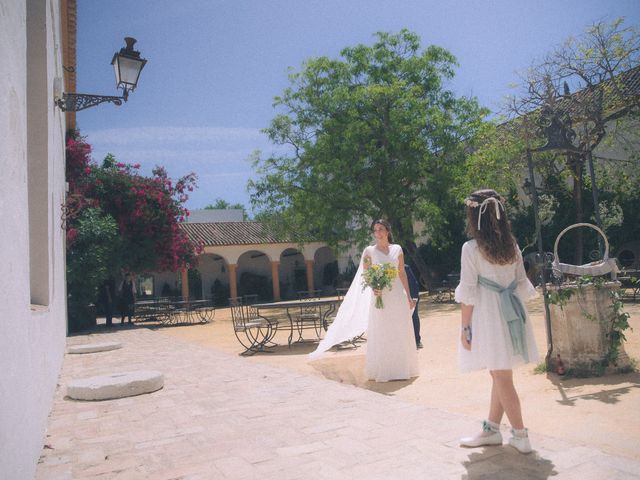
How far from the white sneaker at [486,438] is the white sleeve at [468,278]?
32.0 inches

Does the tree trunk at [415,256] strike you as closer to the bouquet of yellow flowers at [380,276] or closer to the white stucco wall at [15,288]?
the bouquet of yellow flowers at [380,276]

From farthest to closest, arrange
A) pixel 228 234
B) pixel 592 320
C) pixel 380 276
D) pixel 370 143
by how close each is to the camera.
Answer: pixel 228 234, pixel 370 143, pixel 380 276, pixel 592 320

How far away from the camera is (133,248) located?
55.0 ft

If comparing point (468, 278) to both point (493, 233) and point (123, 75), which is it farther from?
point (123, 75)

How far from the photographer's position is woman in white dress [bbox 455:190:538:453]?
3.19 metres

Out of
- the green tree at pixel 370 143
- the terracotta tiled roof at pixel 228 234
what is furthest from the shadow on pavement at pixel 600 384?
the terracotta tiled roof at pixel 228 234

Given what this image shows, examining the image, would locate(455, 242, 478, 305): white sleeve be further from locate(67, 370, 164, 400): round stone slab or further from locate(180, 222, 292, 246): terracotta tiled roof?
locate(180, 222, 292, 246): terracotta tiled roof

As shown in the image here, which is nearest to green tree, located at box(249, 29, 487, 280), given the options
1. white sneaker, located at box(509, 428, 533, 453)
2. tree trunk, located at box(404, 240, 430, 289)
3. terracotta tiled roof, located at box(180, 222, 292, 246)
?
tree trunk, located at box(404, 240, 430, 289)

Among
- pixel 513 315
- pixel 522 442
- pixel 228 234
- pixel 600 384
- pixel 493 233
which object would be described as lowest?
pixel 600 384

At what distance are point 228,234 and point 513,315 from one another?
26904mm

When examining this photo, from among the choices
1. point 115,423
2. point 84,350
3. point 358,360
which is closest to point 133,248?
point 84,350

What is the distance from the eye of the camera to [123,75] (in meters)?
7.14

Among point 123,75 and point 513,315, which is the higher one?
point 123,75

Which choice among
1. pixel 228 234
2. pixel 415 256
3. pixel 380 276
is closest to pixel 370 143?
pixel 415 256
